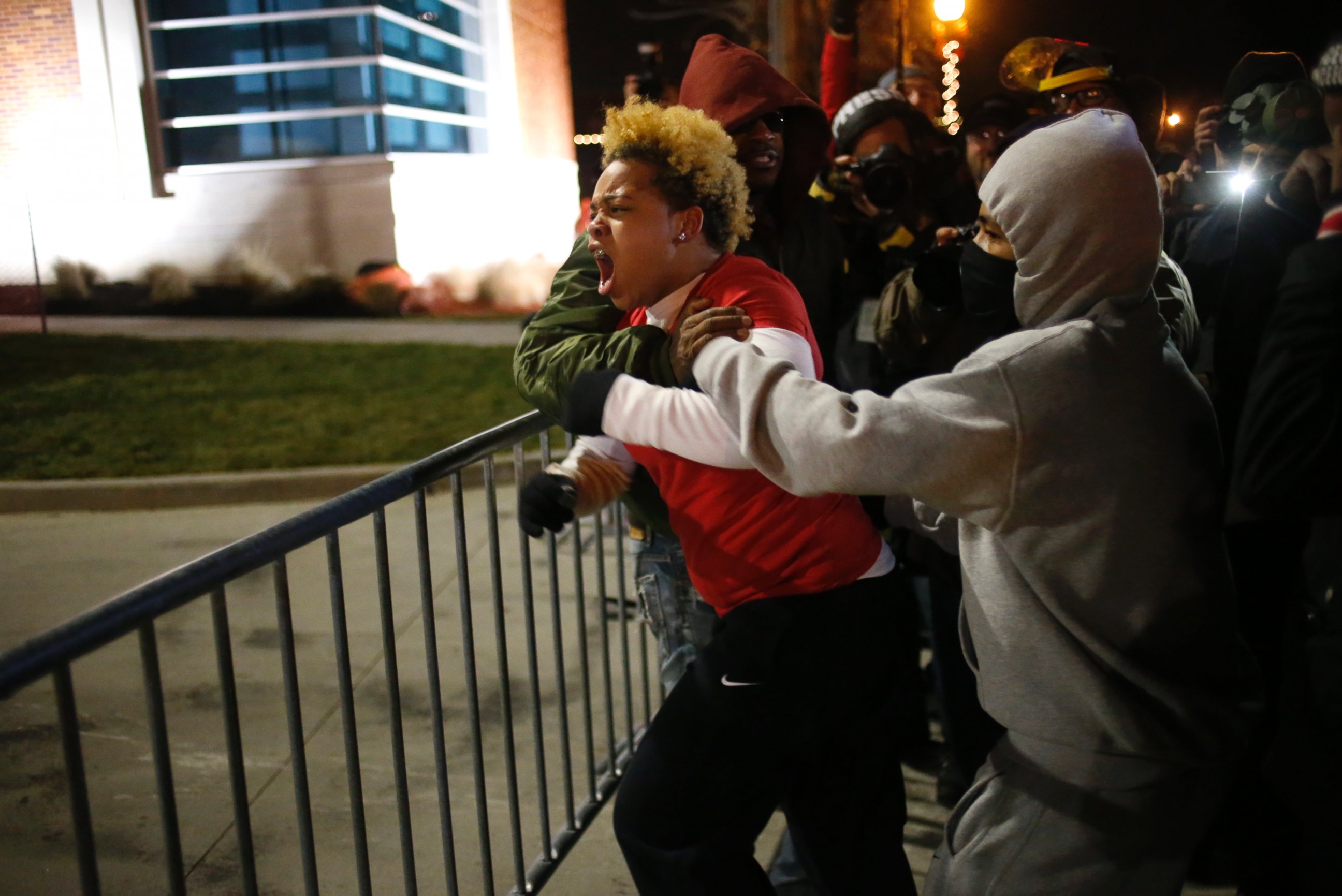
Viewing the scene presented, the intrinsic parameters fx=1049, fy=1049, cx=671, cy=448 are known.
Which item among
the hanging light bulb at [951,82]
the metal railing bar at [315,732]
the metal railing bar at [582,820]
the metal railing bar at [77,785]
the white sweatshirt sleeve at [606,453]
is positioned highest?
the hanging light bulb at [951,82]

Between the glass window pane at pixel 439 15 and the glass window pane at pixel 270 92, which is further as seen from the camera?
the glass window pane at pixel 439 15

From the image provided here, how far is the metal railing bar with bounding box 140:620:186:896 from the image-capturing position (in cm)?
151

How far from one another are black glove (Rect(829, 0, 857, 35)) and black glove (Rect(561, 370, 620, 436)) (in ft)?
12.1

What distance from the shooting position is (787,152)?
2.51m

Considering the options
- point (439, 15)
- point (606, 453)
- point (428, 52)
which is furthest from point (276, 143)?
point (606, 453)

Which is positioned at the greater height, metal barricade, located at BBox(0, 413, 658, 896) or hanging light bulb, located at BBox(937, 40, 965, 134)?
hanging light bulb, located at BBox(937, 40, 965, 134)

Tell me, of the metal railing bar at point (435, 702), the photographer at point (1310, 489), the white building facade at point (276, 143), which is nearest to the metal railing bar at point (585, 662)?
the metal railing bar at point (435, 702)

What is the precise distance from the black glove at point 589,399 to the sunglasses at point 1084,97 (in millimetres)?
2069

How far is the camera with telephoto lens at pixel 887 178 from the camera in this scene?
327 cm

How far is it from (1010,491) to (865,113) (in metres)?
2.42

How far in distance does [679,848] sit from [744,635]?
39 cm

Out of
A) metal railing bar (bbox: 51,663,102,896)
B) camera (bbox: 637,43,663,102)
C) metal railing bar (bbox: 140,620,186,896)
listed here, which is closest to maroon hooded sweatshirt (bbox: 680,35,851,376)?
metal railing bar (bbox: 140,620,186,896)

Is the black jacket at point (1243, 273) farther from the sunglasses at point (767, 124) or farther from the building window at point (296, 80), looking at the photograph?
the building window at point (296, 80)

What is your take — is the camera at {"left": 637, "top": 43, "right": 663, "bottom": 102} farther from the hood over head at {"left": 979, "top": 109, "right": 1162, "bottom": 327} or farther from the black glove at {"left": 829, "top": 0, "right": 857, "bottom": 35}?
the hood over head at {"left": 979, "top": 109, "right": 1162, "bottom": 327}
